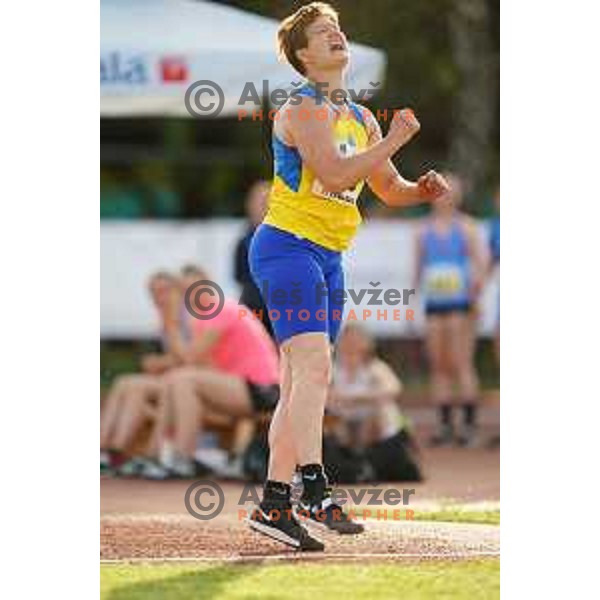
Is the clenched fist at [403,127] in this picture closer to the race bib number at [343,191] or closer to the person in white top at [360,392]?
the race bib number at [343,191]

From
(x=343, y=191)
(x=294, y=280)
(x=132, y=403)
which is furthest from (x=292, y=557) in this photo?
(x=132, y=403)

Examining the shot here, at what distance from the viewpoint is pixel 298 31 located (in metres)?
7.08

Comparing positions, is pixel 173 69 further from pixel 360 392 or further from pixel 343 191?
pixel 343 191

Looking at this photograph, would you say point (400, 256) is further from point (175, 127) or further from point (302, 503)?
point (302, 503)

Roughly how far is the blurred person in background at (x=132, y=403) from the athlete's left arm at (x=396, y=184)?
12.2 feet

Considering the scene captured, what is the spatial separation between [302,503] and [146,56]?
12.8 feet

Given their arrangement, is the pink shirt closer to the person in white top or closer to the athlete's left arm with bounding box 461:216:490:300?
the person in white top

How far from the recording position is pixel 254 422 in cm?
1030

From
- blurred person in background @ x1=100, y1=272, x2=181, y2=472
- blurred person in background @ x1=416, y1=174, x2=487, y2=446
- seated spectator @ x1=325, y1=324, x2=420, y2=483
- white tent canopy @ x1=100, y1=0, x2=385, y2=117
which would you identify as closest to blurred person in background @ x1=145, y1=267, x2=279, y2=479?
blurred person in background @ x1=100, y1=272, x2=181, y2=472

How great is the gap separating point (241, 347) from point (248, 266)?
0.52 meters

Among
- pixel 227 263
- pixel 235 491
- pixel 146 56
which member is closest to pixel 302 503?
pixel 235 491

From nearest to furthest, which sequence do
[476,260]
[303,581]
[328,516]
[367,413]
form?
[303,581]
[328,516]
[367,413]
[476,260]

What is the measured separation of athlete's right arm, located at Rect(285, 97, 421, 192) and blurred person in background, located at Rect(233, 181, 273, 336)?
122 inches
